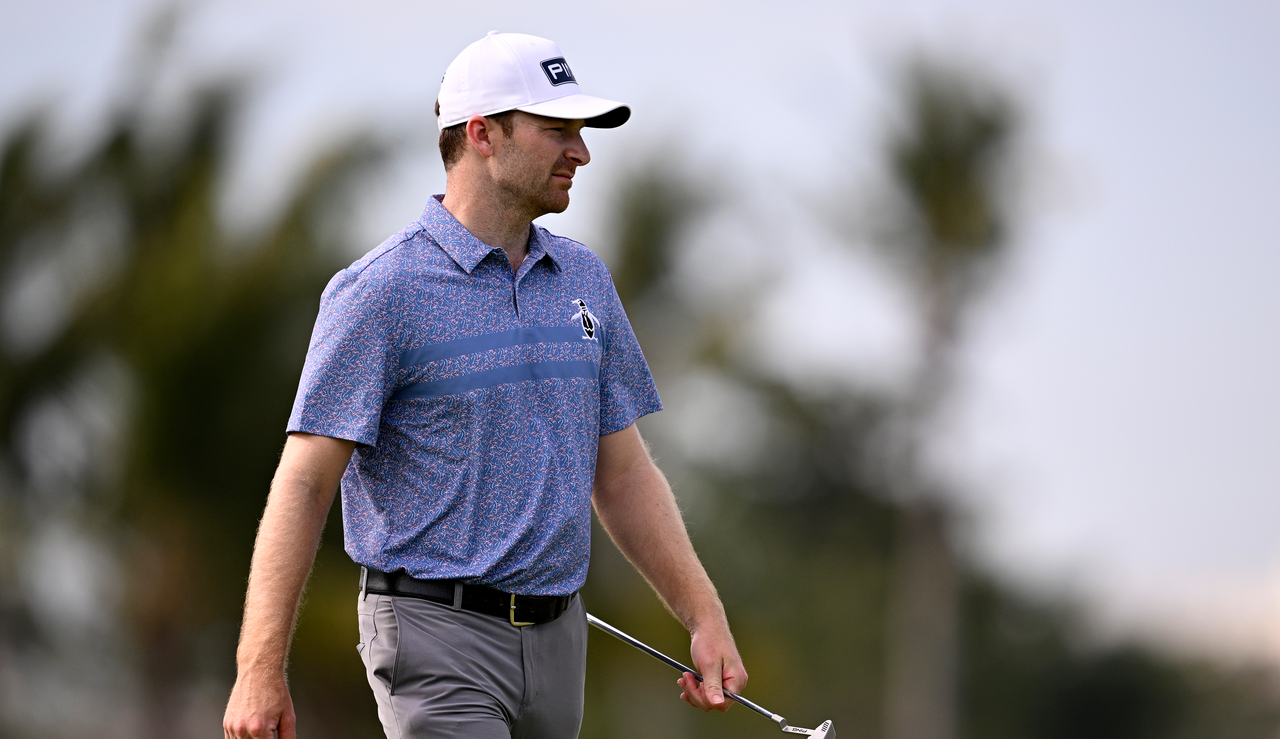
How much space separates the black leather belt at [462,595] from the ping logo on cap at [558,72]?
54.2 inches

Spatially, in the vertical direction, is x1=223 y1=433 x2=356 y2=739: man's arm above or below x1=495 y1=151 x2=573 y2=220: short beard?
below

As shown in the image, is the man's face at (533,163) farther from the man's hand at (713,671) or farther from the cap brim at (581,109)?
the man's hand at (713,671)

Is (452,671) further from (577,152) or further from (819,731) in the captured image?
(577,152)

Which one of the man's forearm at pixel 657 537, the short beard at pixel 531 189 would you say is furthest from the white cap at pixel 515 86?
the man's forearm at pixel 657 537

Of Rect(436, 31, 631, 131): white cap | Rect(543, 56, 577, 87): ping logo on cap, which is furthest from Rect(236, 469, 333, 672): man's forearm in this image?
Rect(543, 56, 577, 87): ping logo on cap

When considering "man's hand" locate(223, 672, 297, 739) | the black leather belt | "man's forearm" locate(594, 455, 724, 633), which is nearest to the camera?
"man's hand" locate(223, 672, 297, 739)

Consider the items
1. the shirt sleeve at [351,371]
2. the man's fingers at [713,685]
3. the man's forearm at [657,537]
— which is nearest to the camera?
the shirt sleeve at [351,371]

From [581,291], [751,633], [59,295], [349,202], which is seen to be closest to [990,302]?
[751,633]

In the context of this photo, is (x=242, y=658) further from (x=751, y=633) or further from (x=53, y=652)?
(x=751, y=633)

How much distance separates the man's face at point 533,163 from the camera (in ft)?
14.0

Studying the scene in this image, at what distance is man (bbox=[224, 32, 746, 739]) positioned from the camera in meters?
3.86

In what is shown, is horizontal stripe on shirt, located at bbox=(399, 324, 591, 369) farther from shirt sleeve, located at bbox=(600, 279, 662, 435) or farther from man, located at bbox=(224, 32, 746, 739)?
shirt sleeve, located at bbox=(600, 279, 662, 435)

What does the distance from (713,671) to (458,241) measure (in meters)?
1.37

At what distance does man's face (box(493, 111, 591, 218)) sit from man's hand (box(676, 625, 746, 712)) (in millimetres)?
1278
